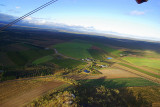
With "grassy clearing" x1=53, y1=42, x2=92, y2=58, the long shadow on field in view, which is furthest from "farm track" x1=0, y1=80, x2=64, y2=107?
"grassy clearing" x1=53, y1=42, x2=92, y2=58

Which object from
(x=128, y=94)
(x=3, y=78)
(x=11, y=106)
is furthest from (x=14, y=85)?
(x=128, y=94)

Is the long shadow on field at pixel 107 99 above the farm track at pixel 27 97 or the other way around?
above

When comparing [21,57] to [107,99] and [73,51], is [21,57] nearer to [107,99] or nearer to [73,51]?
[73,51]

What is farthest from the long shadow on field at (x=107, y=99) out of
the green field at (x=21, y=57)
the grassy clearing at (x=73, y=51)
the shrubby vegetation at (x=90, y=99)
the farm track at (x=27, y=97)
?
the grassy clearing at (x=73, y=51)

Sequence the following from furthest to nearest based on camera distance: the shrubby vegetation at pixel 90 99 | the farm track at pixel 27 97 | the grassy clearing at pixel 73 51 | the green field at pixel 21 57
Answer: the grassy clearing at pixel 73 51 < the green field at pixel 21 57 < the farm track at pixel 27 97 < the shrubby vegetation at pixel 90 99

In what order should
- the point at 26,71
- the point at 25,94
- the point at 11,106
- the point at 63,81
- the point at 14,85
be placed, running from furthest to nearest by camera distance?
the point at 26,71
the point at 63,81
the point at 14,85
the point at 25,94
the point at 11,106

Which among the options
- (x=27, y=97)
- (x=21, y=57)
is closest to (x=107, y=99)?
(x=27, y=97)

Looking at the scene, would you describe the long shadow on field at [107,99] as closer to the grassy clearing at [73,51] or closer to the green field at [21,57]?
the green field at [21,57]

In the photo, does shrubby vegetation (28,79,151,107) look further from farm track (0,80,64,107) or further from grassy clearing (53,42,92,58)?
grassy clearing (53,42,92,58)

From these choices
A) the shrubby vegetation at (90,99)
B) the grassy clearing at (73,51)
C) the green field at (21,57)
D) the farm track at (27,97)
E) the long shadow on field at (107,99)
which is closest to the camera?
the shrubby vegetation at (90,99)

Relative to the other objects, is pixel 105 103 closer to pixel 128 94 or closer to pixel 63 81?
pixel 128 94

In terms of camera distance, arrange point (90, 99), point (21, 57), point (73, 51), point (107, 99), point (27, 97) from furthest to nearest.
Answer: point (73, 51)
point (21, 57)
point (107, 99)
point (27, 97)
point (90, 99)
